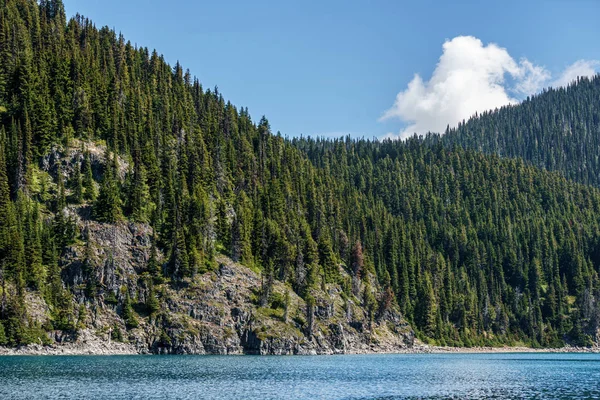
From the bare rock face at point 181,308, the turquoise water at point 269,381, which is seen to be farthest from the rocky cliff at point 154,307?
the turquoise water at point 269,381

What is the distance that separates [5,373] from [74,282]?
66.3 metres

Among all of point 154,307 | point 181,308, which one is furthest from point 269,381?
point 181,308

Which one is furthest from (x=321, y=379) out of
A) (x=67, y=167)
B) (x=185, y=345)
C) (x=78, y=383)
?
(x=67, y=167)

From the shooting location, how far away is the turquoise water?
76.7 meters

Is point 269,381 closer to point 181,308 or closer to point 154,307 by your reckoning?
point 154,307

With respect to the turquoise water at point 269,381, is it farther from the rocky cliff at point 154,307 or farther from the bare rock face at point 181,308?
the bare rock face at point 181,308

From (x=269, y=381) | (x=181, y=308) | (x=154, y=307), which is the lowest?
(x=269, y=381)

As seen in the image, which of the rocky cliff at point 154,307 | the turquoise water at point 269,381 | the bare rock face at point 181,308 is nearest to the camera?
the turquoise water at point 269,381

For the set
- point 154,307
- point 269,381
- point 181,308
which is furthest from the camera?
point 181,308

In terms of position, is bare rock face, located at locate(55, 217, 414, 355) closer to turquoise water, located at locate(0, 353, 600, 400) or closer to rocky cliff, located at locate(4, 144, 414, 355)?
rocky cliff, located at locate(4, 144, 414, 355)

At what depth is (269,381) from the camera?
93812 mm

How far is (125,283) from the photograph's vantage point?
16338cm

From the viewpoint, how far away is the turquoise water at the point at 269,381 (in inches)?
3019

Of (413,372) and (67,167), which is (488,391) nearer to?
(413,372)
